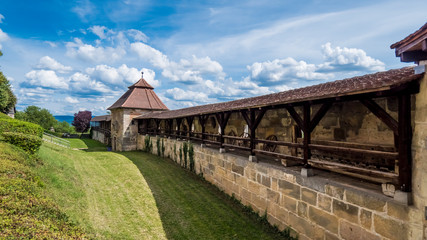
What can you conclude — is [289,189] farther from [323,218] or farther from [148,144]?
[148,144]

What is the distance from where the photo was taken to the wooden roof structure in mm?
3149

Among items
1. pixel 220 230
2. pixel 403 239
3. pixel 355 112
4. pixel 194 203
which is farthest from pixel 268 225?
pixel 355 112

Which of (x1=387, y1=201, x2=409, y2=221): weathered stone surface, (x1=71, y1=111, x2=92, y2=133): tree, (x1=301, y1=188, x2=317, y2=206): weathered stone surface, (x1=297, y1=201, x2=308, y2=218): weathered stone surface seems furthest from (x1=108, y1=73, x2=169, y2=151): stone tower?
(x1=71, y1=111, x2=92, y2=133): tree

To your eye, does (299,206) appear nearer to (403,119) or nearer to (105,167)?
(403,119)

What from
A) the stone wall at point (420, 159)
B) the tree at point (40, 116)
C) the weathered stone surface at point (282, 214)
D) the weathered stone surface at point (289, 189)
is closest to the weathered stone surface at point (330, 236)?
the weathered stone surface at point (289, 189)

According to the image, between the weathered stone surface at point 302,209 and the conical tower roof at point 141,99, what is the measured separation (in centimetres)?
2006

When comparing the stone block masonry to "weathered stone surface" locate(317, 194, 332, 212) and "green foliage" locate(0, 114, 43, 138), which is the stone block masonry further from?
"green foliage" locate(0, 114, 43, 138)

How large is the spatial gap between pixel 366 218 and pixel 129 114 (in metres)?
21.8

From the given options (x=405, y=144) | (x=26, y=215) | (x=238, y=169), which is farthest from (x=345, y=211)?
(x=26, y=215)

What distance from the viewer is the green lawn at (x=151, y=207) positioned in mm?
6199

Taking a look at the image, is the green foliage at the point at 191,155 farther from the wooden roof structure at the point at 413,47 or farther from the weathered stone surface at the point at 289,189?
the wooden roof structure at the point at 413,47

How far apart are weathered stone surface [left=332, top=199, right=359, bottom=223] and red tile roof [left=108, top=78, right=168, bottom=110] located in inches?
825

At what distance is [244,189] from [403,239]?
4625 millimetres

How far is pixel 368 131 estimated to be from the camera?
598cm
